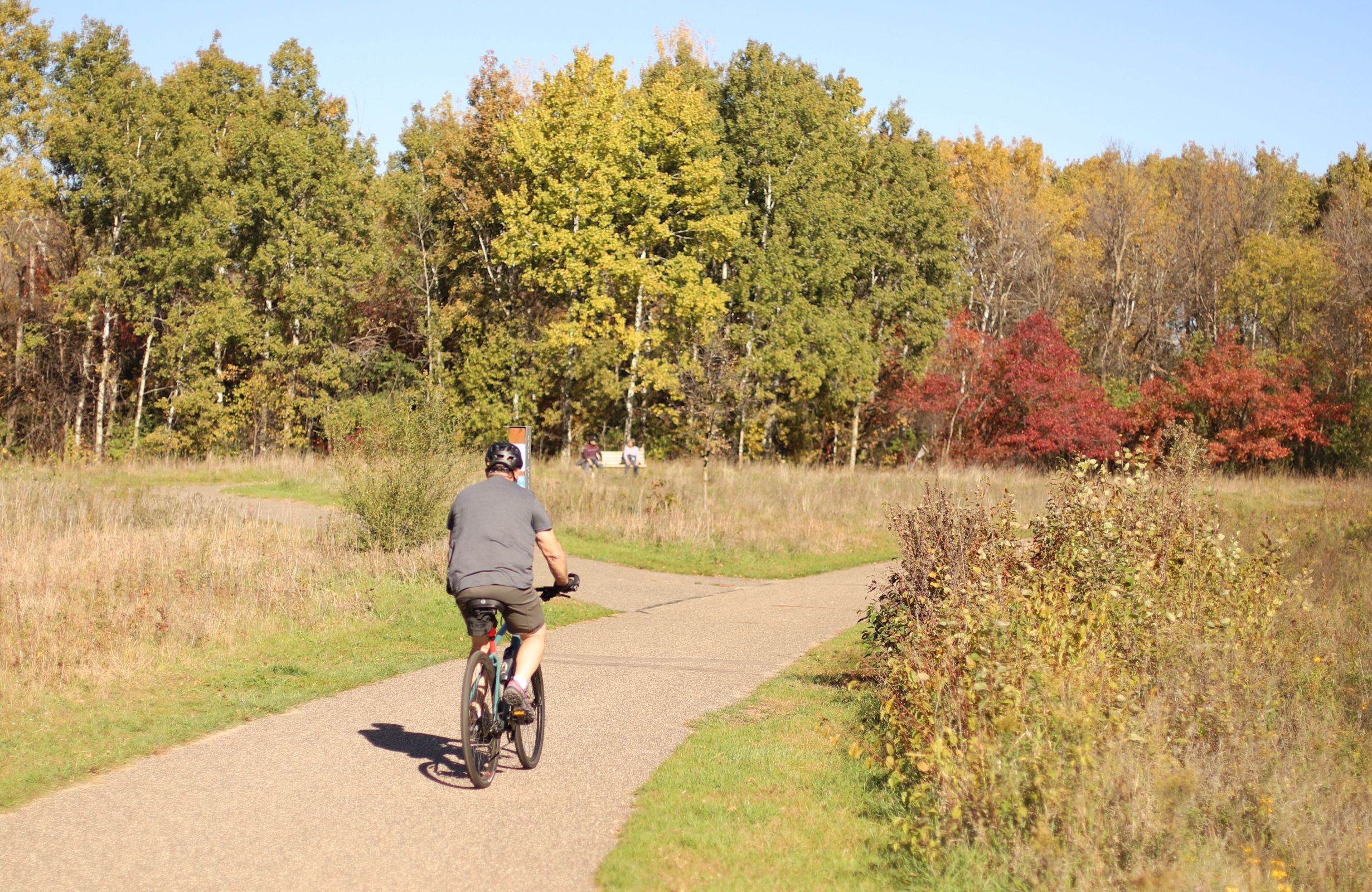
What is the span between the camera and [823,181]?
4562 centimetres

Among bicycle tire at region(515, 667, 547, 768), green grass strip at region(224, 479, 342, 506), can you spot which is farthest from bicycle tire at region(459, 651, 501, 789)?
green grass strip at region(224, 479, 342, 506)

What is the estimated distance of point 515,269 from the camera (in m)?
45.2

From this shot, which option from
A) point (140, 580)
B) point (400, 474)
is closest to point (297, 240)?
point (400, 474)

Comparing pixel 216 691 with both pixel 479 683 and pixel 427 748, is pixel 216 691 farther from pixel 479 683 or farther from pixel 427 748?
pixel 479 683

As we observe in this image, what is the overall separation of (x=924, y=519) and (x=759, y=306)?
34.4 m

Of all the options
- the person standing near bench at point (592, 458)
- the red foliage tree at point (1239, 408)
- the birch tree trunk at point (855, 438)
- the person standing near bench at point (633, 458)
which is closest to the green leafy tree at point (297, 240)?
the person standing near bench at point (592, 458)

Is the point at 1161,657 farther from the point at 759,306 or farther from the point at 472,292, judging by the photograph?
the point at 472,292

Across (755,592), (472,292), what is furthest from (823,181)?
(755,592)

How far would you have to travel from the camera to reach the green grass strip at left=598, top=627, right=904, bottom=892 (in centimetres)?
599

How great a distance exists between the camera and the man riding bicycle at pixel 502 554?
7352 mm

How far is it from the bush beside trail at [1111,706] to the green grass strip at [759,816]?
0.90ft

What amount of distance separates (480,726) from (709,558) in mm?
15003

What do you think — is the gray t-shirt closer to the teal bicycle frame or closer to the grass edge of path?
the teal bicycle frame

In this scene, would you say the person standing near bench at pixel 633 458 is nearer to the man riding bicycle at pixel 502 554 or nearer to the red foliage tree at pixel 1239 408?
the red foliage tree at pixel 1239 408
